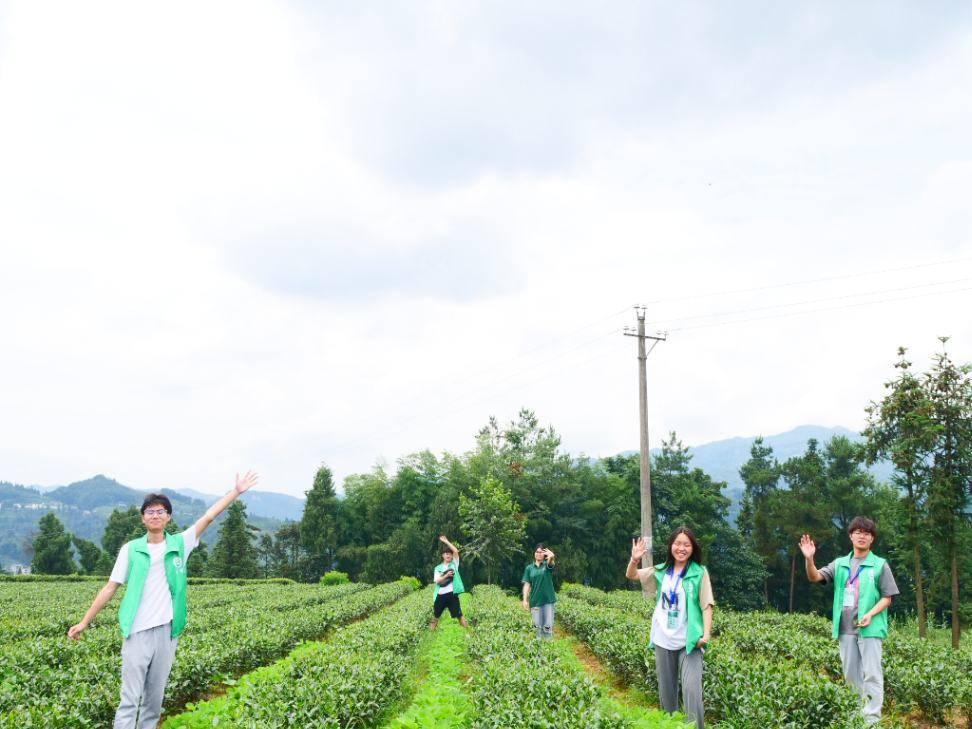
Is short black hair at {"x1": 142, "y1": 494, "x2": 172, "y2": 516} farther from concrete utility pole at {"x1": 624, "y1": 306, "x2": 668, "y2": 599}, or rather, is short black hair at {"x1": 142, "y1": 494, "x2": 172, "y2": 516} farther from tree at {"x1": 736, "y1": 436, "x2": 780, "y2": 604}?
tree at {"x1": 736, "y1": 436, "x2": 780, "y2": 604}

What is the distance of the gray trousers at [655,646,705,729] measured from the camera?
570cm

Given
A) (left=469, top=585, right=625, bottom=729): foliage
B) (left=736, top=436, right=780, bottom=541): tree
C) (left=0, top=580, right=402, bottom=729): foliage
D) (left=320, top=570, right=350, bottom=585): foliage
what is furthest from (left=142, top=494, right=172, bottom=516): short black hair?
(left=736, top=436, right=780, bottom=541): tree

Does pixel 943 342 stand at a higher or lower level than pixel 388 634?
higher

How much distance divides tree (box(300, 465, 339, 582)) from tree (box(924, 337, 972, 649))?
40.9 m

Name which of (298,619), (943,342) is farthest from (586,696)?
(943,342)

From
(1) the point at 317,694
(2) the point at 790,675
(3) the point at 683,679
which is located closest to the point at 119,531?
(1) the point at 317,694

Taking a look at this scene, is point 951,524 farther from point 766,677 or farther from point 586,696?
point 586,696

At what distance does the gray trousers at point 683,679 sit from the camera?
570 cm

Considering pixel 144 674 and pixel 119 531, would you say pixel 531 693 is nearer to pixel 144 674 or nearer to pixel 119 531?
pixel 144 674

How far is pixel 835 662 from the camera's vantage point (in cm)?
889

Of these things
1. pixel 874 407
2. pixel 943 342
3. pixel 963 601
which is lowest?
pixel 963 601

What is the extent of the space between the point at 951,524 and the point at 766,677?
47.7ft

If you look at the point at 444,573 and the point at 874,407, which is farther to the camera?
the point at 874,407

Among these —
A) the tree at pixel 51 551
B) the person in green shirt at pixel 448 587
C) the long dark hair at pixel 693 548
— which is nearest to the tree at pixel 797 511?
the person in green shirt at pixel 448 587
